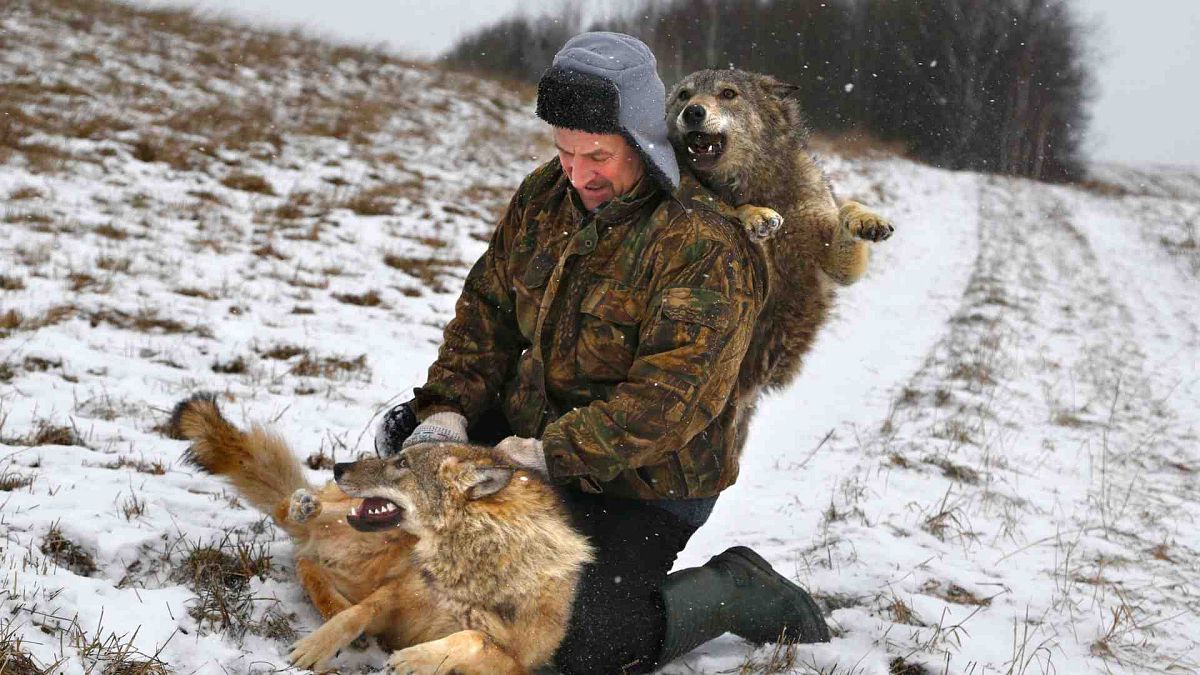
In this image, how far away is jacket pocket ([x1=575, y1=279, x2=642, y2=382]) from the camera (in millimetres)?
2945

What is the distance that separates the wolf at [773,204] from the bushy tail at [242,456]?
1.88 meters

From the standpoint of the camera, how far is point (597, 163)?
114 inches

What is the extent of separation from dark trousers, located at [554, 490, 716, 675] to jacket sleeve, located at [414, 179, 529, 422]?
2.05 feet

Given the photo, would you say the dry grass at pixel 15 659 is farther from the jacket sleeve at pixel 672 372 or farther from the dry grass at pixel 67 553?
the jacket sleeve at pixel 672 372

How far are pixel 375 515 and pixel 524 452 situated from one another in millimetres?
505

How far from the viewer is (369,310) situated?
7535 millimetres

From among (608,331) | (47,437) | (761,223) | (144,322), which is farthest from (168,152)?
(608,331)

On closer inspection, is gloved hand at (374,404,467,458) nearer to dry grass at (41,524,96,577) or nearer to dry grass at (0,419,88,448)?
dry grass at (41,524,96,577)

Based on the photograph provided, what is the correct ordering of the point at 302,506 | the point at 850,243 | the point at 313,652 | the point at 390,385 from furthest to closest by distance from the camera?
the point at 390,385 < the point at 850,243 < the point at 302,506 < the point at 313,652

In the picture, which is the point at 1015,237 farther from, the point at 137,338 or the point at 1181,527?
the point at 137,338

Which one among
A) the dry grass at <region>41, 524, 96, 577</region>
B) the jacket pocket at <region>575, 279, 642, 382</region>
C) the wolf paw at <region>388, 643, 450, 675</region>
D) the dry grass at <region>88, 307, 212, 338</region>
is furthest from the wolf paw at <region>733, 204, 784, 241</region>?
the dry grass at <region>88, 307, 212, 338</region>

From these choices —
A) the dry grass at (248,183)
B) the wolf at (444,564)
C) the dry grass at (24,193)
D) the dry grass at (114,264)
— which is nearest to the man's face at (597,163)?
the wolf at (444,564)

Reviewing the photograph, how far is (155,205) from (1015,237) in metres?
14.4

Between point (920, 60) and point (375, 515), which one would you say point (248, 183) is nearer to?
point (375, 515)
